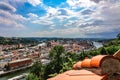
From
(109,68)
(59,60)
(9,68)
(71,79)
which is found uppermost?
(109,68)

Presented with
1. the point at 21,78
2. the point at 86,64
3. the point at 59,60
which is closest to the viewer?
the point at 86,64

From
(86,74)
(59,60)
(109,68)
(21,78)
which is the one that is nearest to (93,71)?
(86,74)

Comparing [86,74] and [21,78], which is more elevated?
[86,74]

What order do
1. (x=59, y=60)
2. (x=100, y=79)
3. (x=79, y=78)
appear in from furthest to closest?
(x=59, y=60) < (x=79, y=78) < (x=100, y=79)

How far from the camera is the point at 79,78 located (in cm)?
552

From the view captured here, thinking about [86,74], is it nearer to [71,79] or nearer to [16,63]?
[71,79]

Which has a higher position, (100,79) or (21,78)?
(100,79)

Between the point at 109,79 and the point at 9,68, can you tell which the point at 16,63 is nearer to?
the point at 9,68

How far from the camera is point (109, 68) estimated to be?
16.5ft

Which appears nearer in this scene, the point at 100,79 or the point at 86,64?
the point at 100,79

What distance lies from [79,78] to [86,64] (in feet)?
3.22

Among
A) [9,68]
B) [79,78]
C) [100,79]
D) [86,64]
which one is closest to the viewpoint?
[100,79]

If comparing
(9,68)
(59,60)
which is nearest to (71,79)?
(59,60)

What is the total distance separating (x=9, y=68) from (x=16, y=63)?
3.71 metres
